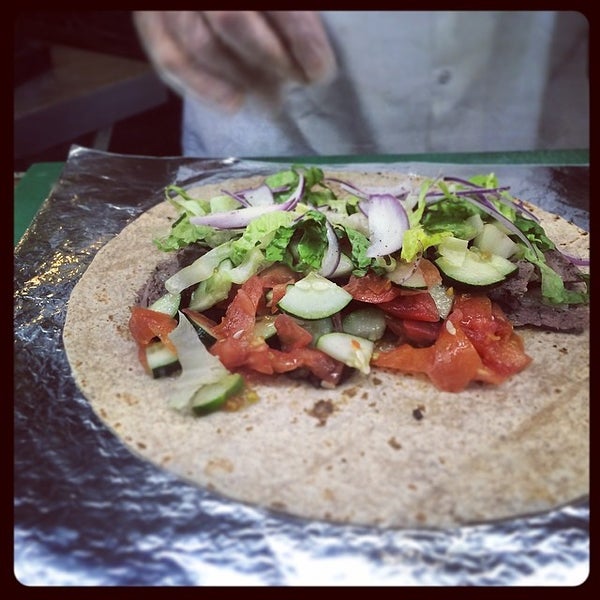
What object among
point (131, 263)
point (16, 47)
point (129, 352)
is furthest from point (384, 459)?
point (16, 47)

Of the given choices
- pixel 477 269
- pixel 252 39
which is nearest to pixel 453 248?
pixel 477 269

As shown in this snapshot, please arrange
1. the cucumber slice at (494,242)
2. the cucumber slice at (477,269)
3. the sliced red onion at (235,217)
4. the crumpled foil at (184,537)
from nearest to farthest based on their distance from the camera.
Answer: the crumpled foil at (184,537) < the cucumber slice at (477,269) < the cucumber slice at (494,242) < the sliced red onion at (235,217)

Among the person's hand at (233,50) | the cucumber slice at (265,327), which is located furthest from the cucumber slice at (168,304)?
the person's hand at (233,50)

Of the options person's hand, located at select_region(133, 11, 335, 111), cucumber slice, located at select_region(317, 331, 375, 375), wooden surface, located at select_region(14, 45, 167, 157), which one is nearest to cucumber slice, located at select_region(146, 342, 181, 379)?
cucumber slice, located at select_region(317, 331, 375, 375)

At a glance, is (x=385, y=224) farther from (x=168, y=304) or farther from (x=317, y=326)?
(x=168, y=304)

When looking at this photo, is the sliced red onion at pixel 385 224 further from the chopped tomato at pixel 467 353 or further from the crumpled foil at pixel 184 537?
the crumpled foil at pixel 184 537

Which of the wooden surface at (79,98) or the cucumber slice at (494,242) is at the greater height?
the cucumber slice at (494,242)
